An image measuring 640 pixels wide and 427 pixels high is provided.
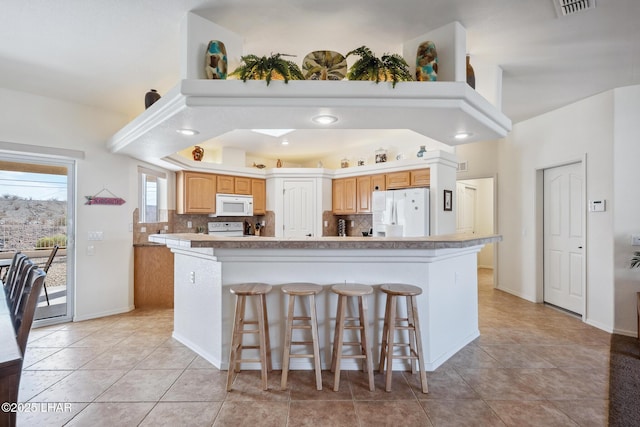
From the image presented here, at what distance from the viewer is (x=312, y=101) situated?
2230mm

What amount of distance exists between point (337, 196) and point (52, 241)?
4.25 metres

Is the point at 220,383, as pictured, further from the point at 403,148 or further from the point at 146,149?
the point at 403,148

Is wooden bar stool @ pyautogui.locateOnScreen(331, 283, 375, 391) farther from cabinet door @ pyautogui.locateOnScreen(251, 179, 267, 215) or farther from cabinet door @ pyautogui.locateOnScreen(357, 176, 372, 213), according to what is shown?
cabinet door @ pyautogui.locateOnScreen(251, 179, 267, 215)

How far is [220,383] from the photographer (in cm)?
231

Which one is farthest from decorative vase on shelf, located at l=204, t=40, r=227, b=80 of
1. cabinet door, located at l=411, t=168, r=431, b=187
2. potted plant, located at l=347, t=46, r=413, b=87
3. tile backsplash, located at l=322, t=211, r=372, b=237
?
tile backsplash, located at l=322, t=211, r=372, b=237

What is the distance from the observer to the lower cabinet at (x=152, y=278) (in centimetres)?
431

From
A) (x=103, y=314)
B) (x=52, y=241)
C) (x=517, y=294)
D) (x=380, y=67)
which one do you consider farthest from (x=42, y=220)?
(x=517, y=294)

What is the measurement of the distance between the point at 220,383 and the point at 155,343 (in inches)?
44.6

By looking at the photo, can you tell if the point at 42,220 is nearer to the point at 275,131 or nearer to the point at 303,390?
the point at 275,131

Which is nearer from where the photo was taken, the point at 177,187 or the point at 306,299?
the point at 306,299

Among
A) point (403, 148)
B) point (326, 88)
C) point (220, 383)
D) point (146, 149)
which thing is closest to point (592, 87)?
point (403, 148)

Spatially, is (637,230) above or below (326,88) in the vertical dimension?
below

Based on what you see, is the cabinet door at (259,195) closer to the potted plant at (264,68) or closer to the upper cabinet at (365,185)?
the upper cabinet at (365,185)

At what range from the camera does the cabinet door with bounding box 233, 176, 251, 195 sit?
227 inches
